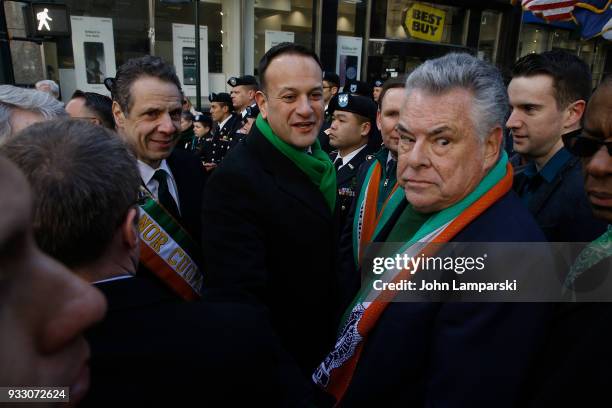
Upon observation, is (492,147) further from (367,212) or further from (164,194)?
(164,194)

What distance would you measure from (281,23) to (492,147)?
11.2m

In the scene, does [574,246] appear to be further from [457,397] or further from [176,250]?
[176,250]

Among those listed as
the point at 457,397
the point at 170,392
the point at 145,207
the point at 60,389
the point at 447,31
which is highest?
the point at 447,31

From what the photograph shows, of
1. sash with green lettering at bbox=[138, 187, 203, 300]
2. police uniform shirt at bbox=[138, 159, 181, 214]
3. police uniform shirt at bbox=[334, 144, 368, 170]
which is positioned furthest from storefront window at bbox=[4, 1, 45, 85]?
sash with green lettering at bbox=[138, 187, 203, 300]

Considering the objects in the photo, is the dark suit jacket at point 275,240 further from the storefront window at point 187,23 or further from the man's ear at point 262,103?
the storefront window at point 187,23

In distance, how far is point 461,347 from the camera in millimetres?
1079

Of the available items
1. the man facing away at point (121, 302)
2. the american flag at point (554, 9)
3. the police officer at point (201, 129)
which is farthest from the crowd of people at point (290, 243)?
the police officer at point (201, 129)

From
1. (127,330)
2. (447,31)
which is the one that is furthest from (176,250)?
(447,31)

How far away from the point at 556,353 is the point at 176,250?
157cm

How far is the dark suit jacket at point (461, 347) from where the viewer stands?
3.53ft

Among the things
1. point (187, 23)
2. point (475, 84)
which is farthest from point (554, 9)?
point (187, 23)

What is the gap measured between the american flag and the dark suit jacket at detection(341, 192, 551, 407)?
6.43m

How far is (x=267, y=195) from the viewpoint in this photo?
1729mm

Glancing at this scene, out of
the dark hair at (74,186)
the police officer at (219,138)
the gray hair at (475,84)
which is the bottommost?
the police officer at (219,138)
